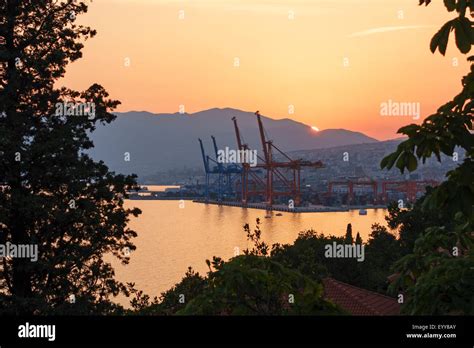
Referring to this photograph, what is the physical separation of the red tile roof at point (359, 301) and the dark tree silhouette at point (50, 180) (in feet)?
22.6

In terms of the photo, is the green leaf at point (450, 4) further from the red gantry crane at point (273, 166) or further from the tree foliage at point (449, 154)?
the red gantry crane at point (273, 166)

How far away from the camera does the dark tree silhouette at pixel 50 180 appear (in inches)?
473

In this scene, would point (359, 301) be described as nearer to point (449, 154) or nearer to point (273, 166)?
point (449, 154)

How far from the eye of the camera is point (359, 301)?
58.1 feet

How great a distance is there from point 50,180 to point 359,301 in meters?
9.81

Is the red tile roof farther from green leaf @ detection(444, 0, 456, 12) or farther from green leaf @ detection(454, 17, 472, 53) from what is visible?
green leaf @ detection(454, 17, 472, 53)

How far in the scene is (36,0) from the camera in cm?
1307

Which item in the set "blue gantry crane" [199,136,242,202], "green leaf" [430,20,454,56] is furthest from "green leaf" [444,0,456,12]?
"blue gantry crane" [199,136,242,202]

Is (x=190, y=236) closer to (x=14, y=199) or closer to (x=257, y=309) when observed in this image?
(x=14, y=199)

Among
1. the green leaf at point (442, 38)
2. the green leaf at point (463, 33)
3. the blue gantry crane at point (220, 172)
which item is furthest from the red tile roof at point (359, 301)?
the blue gantry crane at point (220, 172)

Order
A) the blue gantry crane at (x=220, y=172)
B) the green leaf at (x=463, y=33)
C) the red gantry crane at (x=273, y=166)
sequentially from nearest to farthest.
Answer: the green leaf at (x=463, y=33) < the red gantry crane at (x=273, y=166) < the blue gantry crane at (x=220, y=172)

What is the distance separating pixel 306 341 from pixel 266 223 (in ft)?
320

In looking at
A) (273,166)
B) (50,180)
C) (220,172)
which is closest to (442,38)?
(50,180)

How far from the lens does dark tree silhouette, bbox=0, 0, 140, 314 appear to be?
1202cm
